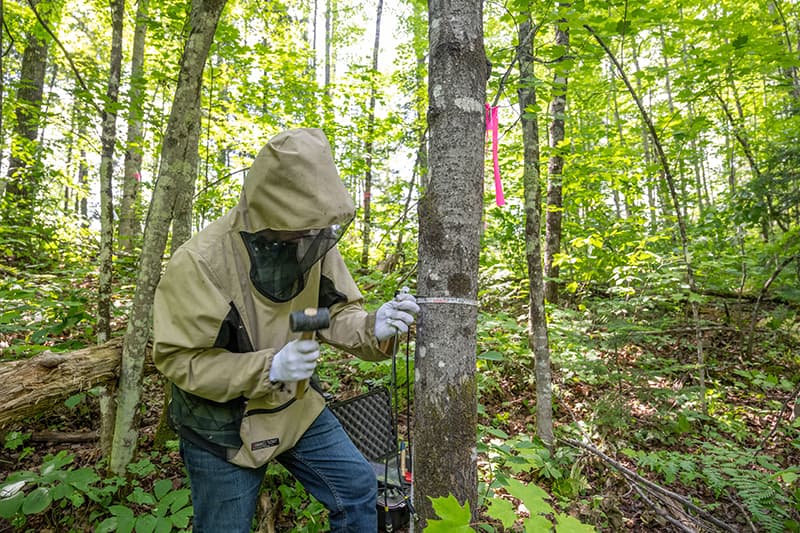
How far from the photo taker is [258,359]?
5.75 feet

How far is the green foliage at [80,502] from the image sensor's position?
2.26 m

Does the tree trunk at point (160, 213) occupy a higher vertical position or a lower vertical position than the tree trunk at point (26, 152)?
lower

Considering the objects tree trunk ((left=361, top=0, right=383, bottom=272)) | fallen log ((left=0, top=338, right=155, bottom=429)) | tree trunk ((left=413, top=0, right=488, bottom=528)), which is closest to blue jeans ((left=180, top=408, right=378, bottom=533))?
tree trunk ((left=413, top=0, right=488, bottom=528))

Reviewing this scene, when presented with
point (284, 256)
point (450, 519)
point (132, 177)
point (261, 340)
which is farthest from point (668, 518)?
point (132, 177)

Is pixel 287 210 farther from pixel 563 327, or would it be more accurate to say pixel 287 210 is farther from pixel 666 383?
pixel 666 383

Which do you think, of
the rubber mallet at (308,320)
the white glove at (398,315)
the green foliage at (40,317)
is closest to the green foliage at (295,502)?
the white glove at (398,315)

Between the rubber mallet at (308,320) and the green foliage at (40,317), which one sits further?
the green foliage at (40,317)

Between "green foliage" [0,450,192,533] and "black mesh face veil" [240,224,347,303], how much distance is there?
1.53m

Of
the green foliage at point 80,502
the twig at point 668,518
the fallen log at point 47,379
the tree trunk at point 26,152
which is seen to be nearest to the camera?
the twig at point 668,518

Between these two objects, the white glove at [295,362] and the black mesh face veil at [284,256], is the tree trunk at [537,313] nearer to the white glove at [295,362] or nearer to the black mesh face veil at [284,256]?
the black mesh face veil at [284,256]

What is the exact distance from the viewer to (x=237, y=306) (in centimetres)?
187

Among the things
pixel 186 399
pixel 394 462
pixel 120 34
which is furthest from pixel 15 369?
pixel 120 34

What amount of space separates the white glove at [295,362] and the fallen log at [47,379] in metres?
1.86

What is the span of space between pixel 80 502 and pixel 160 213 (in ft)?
6.52
